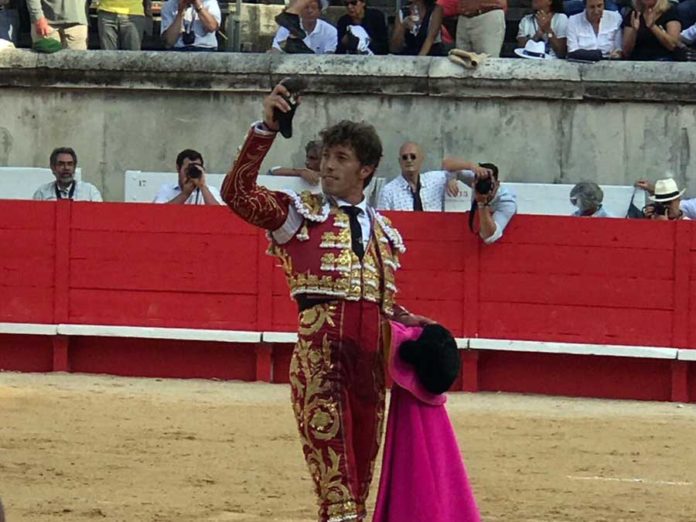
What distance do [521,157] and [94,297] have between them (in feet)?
8.92

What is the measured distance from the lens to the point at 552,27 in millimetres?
9844

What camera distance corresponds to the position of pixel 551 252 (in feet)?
28.8

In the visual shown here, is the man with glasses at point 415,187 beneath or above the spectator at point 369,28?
beneath

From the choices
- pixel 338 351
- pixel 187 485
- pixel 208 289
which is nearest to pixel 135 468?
pixel 187 485

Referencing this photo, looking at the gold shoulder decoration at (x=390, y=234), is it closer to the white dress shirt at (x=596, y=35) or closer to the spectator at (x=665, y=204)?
the spectator at (x=665, y=204)

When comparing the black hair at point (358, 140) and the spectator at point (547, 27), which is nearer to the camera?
the black hair at point (358, 140)

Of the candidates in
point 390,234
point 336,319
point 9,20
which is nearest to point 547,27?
point 9,20

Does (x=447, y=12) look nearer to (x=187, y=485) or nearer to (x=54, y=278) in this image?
(x=54, y=278)

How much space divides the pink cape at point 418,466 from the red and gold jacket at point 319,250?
0.14 m

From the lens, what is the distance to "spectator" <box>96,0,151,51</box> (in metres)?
10.6

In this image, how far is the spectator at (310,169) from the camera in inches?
339

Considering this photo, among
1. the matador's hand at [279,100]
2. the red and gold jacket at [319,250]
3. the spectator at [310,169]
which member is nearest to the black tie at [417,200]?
the spectator at [310,169]

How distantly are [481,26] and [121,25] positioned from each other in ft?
7.98

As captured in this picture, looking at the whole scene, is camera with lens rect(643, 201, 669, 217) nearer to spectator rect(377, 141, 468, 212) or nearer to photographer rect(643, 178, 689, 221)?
photographer rect(643, 178, 689, 221)
